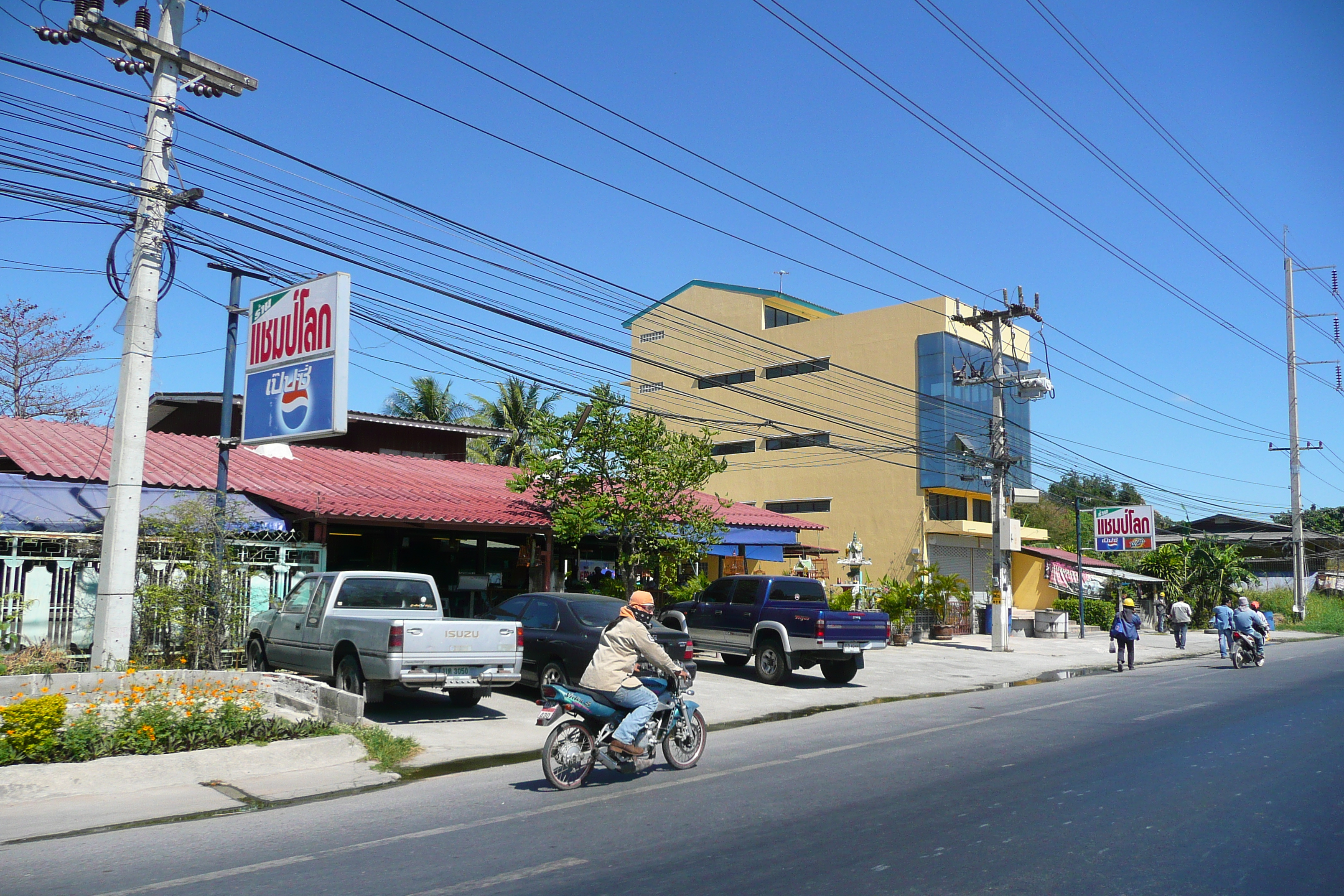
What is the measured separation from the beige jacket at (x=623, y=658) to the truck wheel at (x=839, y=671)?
10.1 meters

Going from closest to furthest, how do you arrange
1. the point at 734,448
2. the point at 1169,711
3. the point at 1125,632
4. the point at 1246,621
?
the point at 1169,711 < the point at 1125,632 < the point at 1246,621 < the point at 734,448

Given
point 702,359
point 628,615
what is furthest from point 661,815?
point 702,359

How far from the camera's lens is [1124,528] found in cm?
3834

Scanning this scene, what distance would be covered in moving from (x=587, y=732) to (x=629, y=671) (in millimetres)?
647

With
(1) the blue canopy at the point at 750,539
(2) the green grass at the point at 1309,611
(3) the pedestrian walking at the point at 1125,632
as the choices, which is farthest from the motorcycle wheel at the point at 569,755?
(2) the green grass at the point at 1309,611

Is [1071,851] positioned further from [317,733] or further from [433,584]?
[433,584]

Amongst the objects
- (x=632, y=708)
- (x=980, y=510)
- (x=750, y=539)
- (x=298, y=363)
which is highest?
(x=298, y=363)

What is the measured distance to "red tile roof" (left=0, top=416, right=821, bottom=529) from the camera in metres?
16.6

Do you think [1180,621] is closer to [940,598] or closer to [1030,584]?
[940,598]

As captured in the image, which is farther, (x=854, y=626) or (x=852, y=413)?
(x=852, y=413)

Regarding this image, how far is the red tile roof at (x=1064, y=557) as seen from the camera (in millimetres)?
42281

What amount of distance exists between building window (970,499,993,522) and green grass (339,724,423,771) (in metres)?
34.3

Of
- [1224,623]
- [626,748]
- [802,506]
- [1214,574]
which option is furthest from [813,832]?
[1214,574]

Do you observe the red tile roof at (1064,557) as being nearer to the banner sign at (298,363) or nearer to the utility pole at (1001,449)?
the utility pole at (1001,449)
